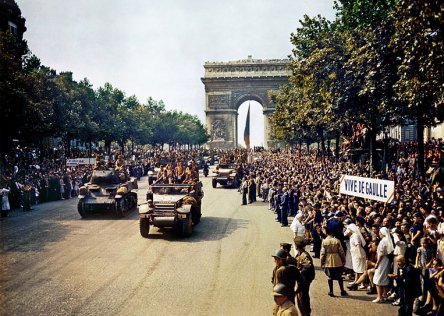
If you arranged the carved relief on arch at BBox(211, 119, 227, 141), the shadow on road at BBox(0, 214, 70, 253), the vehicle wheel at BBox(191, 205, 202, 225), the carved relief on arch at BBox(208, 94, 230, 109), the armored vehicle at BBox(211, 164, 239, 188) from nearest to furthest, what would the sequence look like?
the shadow on road at BBox(0, 214, 70, 253), the vehicle wheel at BBox(191, 205, 202, 225), the armored vehicle at BBox(211, 164, 239, 188), the carved relief on arch at BBox(208, 94, 230, 109), the carved relief on arch at BBox(211, 119, 227, 141)

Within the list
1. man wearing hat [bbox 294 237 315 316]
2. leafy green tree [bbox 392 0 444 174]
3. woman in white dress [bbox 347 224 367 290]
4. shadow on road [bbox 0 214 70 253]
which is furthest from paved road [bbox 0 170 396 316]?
leafy green tree [bbox 392 0 444 174]

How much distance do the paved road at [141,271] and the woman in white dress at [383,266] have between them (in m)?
0.32

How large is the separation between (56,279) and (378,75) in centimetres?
1282

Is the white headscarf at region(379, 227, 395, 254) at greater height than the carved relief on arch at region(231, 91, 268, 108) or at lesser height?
lesser

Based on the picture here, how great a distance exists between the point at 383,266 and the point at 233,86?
2703 inches

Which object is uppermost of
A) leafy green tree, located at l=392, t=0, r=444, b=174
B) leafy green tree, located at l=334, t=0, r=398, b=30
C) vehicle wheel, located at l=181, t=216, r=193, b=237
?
leafy green tree, located at l=334, t=0, r=398, b=30

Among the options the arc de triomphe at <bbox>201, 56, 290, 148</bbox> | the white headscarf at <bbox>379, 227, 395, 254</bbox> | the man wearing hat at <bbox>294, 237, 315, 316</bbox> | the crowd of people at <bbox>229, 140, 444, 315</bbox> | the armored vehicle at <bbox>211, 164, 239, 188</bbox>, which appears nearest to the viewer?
the man wearing hat at <bbox>294, 237, 315, 316</bbox>

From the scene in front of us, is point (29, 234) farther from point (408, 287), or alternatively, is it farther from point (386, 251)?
point (408, 287)

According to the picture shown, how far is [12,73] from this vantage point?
75.2 ft

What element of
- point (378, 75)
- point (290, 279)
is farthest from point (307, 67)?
point (290, 279)

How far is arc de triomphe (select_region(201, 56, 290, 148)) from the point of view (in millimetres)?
76125

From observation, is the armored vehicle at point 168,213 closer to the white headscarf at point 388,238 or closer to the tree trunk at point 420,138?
the white headscarf at point 388,238

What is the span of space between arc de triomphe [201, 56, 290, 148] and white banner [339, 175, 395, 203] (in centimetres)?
6387

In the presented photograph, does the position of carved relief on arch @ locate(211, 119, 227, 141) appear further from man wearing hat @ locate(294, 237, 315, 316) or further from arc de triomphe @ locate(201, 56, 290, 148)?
man wearing hat @ locate(294, 237, 315, 316)
